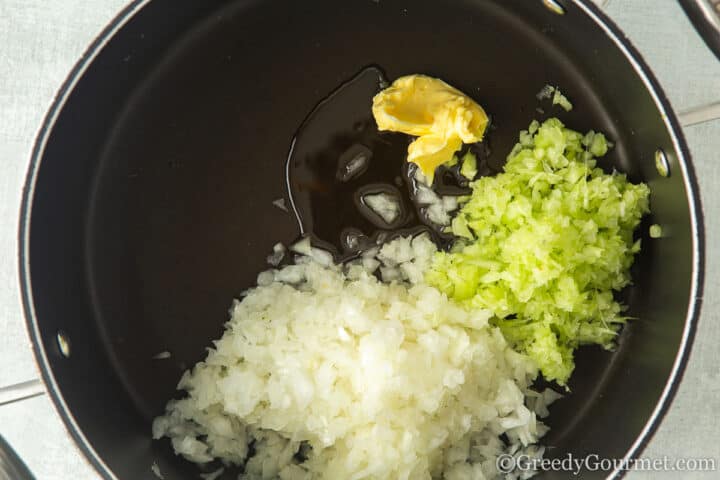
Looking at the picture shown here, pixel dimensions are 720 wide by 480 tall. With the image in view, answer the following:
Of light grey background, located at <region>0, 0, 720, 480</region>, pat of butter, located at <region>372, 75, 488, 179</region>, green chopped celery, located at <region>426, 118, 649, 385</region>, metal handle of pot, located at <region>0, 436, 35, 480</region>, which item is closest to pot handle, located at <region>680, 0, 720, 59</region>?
light grey background, located at <region>0, 0, 720, 480</region>

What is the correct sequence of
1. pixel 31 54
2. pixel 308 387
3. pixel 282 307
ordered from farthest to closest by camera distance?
pixel 31 54, pixel 282 307, pixel 308 387

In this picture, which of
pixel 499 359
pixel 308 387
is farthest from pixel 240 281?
pixel 499 359

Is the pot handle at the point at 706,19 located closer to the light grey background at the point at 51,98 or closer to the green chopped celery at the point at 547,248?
the light grey background at the point at 51,98

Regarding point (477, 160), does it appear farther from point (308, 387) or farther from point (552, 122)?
point (308, 387)

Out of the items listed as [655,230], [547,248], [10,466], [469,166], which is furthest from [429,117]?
[10,466]

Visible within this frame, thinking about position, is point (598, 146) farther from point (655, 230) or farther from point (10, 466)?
point (10, 466)

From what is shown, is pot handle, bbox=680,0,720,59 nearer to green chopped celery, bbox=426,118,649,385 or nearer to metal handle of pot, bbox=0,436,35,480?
green chopped celery, bbox=426,118,649,385
